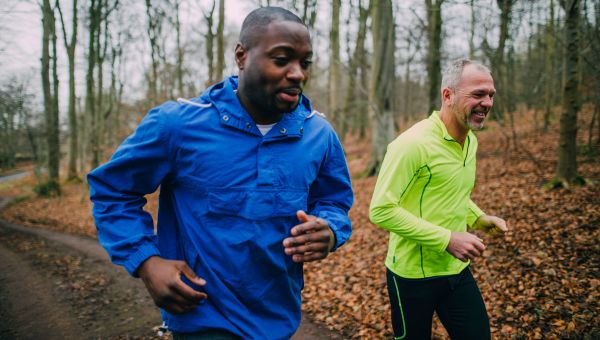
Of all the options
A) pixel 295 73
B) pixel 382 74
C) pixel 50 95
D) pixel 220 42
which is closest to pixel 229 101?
pixel 295 73

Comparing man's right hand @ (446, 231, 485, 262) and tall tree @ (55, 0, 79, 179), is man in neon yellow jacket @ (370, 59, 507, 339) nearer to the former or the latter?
man's right hand @ (446, 231, 485, 262)

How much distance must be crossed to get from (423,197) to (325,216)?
3.07ft

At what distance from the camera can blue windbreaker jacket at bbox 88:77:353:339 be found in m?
1.58

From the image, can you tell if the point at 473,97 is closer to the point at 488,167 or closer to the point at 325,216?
the point at 325,216

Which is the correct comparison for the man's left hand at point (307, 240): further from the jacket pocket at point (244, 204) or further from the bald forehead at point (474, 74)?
the bald forehead at point (474, 74)

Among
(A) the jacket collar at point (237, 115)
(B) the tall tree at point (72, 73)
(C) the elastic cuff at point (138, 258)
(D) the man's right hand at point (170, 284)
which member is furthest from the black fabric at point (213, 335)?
(B) the tall tree at point (72, 73)

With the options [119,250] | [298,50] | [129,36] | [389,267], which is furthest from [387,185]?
[129,36]

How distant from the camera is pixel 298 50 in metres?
1.65

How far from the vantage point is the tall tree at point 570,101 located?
271 inches

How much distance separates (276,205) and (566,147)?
774 centimetres

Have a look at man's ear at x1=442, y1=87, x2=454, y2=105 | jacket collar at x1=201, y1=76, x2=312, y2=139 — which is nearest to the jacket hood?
jacket collar at x1=201, y1=76, x2=312, y2=139

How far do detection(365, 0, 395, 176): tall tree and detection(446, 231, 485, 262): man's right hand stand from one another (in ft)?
30.7

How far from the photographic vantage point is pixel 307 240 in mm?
1612

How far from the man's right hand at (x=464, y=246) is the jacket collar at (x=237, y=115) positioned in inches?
46.8
